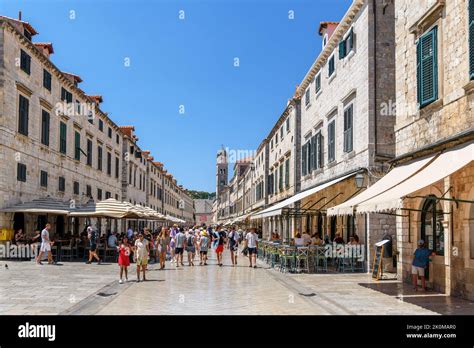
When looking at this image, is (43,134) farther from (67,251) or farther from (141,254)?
(141,254)

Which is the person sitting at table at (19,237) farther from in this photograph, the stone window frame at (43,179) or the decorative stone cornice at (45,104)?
the decorative stone cornice at (45,104)

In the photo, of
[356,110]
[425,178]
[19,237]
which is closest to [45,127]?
[19,237]

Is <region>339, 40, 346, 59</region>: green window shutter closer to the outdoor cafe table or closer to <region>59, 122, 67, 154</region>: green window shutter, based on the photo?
the outdoor cafe table

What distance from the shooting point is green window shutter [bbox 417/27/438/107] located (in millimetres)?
12984

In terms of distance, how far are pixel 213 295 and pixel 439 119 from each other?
6.84 metres

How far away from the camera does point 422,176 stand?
11336mm

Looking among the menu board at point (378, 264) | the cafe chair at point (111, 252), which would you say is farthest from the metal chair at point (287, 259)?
the cafe chair at point (111, 252)

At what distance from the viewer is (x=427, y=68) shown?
13422 millimetres

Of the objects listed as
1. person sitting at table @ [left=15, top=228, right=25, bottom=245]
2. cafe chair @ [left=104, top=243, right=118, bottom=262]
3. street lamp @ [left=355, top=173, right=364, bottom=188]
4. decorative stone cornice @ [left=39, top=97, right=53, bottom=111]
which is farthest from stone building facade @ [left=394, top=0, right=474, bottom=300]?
decorative stone cornice @ [left=39, top=97, right=53, bottom=111]

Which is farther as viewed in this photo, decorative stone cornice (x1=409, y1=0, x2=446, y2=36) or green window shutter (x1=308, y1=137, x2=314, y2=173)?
green window shutter (x1=308, y1=137, x2=314, y2=173)

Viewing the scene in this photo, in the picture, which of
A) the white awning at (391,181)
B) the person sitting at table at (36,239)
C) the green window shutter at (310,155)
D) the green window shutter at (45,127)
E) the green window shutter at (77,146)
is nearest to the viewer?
the white awning at (391,181)

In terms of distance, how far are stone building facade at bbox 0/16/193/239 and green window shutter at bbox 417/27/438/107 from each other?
1624 cm

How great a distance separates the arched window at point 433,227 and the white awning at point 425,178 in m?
1.73

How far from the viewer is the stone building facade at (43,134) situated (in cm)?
2233
